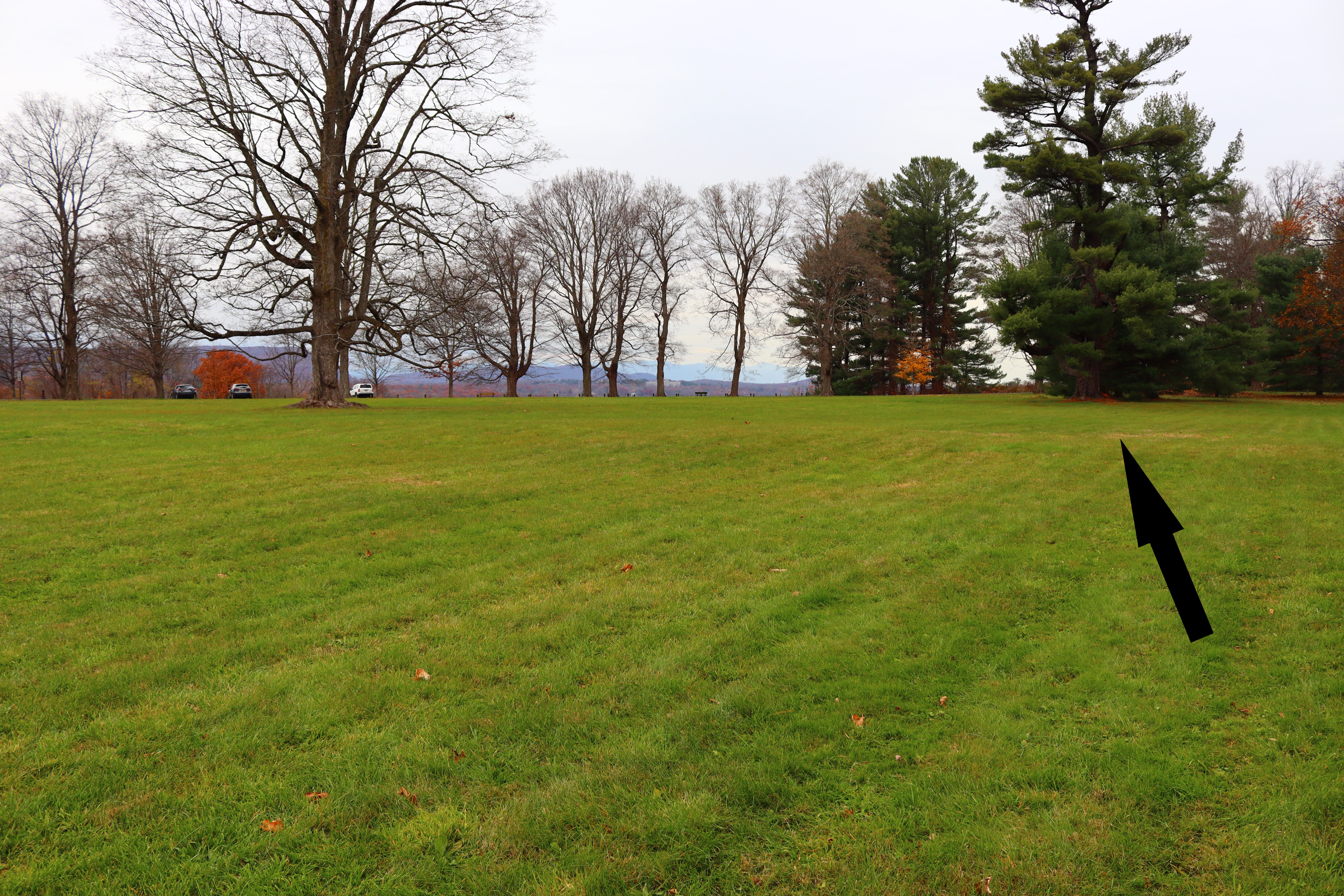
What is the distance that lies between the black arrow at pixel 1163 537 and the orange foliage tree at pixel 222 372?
79535mm

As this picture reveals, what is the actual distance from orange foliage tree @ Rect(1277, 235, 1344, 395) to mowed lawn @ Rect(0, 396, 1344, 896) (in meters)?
33.4

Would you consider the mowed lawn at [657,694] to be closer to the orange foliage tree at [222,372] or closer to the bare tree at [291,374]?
the bare tree at [291,374]

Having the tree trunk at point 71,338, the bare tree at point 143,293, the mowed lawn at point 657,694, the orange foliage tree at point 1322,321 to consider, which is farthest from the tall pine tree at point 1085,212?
the tree trunk at point 71,338

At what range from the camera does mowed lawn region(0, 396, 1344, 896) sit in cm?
282

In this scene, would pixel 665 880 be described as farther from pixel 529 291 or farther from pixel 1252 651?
pixel 529 291

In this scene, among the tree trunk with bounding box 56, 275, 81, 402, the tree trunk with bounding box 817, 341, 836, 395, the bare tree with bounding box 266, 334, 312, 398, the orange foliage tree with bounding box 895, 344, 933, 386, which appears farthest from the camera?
the bare tree with bounding box 266, 334, 312, 398

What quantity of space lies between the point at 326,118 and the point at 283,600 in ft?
78.9

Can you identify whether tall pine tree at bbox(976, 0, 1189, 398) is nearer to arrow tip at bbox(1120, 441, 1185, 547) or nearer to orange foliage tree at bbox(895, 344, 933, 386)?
orange foliage tree at bbox(895, 344, 933, 386)

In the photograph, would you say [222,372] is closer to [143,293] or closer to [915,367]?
[143,293]

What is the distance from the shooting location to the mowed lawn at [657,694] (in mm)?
2818

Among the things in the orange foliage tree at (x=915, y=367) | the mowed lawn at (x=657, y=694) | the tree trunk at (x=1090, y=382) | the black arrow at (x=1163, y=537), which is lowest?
the mowed lawn at (x=657, y=694)

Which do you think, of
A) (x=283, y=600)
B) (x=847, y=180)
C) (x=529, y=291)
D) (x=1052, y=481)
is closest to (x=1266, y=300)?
(x=847, y=180)

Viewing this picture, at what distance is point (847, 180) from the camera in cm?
5094

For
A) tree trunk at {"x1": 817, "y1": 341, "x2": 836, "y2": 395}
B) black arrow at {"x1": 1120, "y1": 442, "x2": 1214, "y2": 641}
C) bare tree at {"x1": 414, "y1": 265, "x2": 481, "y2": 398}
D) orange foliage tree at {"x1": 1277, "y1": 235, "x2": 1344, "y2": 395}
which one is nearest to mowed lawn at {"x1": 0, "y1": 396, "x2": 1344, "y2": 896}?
black arrow at {"x1": 1120, "y1": 442, "x2": 1214, "y2": 641}
